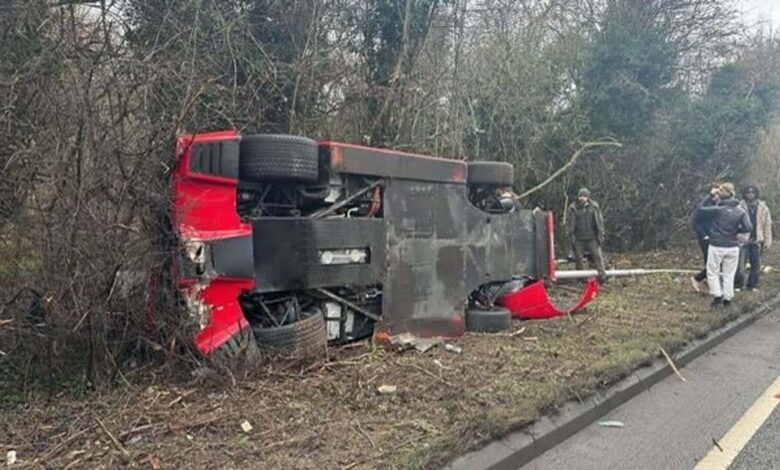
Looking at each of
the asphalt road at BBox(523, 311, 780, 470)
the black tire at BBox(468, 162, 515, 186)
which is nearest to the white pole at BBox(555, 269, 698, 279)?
the black tire at BBox(468, 162, 515, 186)

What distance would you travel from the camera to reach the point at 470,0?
1327 centimetres

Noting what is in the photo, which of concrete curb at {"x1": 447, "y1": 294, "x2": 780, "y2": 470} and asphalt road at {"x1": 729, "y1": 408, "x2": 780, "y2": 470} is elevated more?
concrete curb at {"x1": 447, "y1": 294, "x2": 780, "y2": 470}

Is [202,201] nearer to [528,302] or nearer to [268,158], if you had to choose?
[268,158]

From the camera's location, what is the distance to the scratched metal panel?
6.20 metres

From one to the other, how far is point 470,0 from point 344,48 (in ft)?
13.8

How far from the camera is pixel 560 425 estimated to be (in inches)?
173

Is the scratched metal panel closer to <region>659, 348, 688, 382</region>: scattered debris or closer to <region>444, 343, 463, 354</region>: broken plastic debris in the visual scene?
<region>444, 343, 463, 354</region>: broken plastic debris

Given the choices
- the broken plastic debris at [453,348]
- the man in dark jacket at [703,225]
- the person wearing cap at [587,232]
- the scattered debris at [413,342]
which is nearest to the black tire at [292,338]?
the scattered debris at [413,342]

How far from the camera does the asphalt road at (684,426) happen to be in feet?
13.4

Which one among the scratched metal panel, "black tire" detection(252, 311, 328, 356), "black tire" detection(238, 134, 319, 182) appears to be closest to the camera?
"black tire" detection(252, 311, 328, 356)

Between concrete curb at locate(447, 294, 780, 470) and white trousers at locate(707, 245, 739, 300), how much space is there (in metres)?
2.99

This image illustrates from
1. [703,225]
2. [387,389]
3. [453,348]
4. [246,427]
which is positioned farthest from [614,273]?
[246,427]

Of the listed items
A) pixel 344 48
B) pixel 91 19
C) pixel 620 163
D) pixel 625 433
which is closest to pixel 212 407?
pixel 625 433

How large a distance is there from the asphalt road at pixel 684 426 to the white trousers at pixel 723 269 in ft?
8.76
